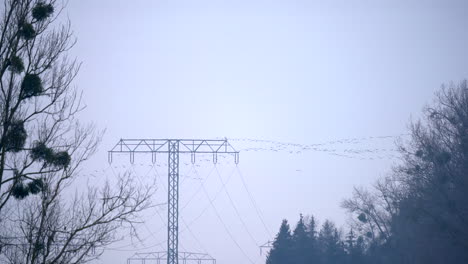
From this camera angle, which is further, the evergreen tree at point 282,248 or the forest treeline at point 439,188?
the evergreen tree at point 282,248

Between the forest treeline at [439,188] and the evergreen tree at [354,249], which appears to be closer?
the forest treeline at [439,188]

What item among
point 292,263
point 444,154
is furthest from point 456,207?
point 292,263

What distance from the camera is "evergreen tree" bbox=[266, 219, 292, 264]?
56.7 meters

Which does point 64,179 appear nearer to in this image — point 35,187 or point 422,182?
point 35,187

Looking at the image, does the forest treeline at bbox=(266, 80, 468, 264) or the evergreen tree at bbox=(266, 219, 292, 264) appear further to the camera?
the evergreen tree at bbox=(266, 219, 292, 264)

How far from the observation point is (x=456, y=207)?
32406 millimetres

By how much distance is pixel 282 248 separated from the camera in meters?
57.1

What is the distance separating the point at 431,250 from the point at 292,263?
2070cm

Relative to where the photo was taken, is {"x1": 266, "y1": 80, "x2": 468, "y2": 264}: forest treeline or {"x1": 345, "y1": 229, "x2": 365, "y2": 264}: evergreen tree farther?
{"x1": 345, "y1": 229, "x2": 365, "y2": 264}: evergreen tree

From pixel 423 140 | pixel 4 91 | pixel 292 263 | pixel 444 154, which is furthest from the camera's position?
pixel 292 263

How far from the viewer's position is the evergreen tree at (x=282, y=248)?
2231 inches

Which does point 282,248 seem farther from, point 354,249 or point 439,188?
point 439,188

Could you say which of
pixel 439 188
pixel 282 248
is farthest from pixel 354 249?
pixel 439 188

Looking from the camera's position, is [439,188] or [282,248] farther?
[282,248]
